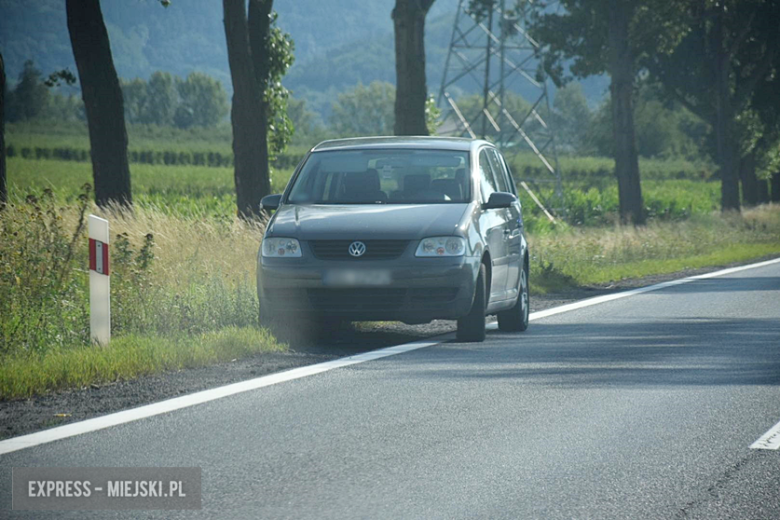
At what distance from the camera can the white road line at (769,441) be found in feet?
24.2

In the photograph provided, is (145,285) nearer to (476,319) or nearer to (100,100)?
(476,319)

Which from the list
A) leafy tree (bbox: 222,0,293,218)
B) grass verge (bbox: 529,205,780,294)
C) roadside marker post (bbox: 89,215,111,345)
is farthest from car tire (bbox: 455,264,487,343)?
leafy tree (bbox: 222,0,293,218)

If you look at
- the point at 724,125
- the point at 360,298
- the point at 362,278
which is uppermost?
the point at 724,125

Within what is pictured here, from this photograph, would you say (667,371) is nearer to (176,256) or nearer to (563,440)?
(563,440)

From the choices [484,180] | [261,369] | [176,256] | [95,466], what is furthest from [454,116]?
[95,466]

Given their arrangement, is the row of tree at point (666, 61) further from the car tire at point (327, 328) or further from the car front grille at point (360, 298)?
the car front grille at point (360, 298)

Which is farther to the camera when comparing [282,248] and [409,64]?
[409,64]

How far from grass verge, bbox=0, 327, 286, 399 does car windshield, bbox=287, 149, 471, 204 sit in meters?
1.66

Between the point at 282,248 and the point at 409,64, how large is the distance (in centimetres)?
1329

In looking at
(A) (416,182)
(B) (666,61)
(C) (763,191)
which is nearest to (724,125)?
(B) (666,61)

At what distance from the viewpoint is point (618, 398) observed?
9.03 m

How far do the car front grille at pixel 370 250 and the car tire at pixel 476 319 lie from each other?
2.85ft

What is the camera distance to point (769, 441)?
7539mm

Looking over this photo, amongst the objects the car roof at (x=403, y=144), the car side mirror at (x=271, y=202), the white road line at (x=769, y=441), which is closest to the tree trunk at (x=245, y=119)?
the car roof at (x=403, y=144)
